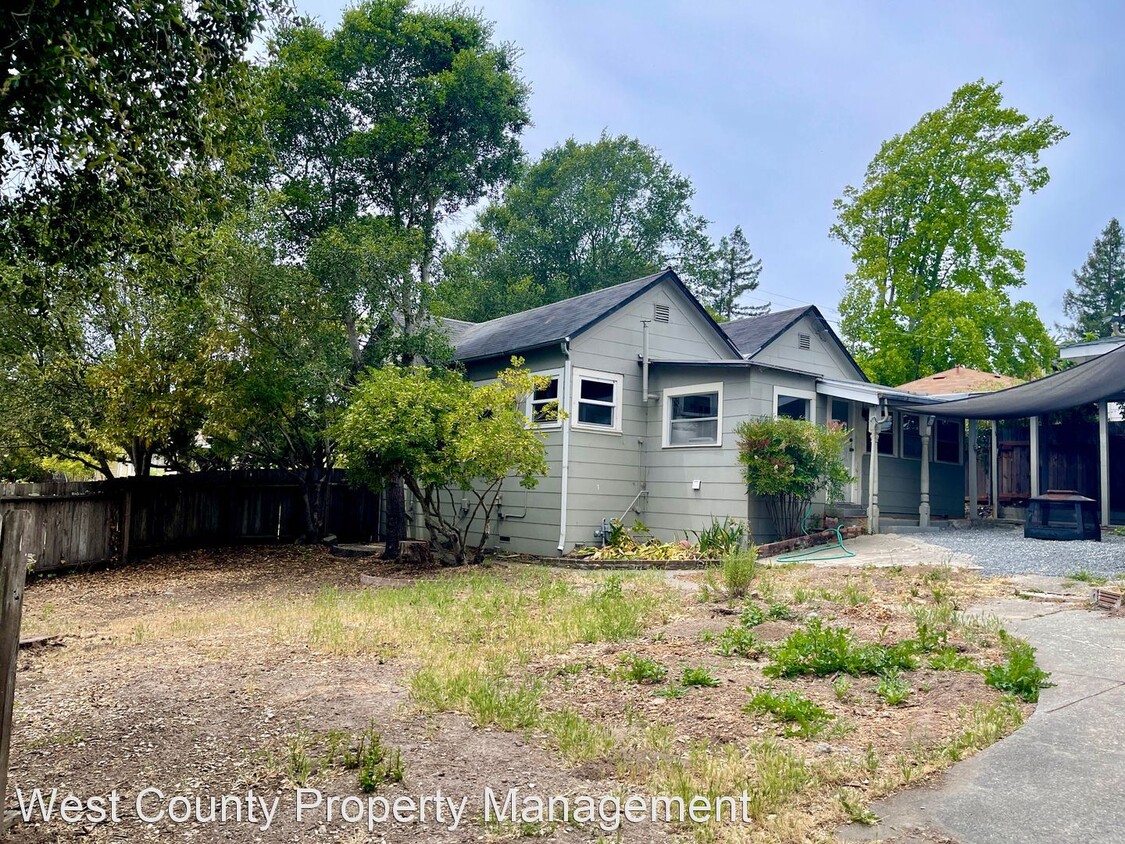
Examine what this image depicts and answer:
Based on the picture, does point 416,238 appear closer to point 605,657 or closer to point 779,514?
point 779,514

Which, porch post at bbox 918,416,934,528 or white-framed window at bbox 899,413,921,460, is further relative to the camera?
white-framed window at bbox 899,413,921,460

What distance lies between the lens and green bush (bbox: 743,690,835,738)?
4.18 m

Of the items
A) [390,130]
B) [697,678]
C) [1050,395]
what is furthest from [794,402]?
[697,678]

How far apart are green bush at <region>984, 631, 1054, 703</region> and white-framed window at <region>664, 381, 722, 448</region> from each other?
8916 millimetres

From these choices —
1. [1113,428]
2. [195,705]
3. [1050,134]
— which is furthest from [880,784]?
[1050,134]

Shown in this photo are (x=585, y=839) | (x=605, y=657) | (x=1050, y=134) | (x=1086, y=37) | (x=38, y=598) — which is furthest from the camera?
(x=1050, y=134)

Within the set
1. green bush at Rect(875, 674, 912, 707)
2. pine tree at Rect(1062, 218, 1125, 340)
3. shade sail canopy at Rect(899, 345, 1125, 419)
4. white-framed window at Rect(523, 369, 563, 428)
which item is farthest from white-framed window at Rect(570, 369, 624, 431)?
pine tree at Rect(1062, 218, 1125, 340)

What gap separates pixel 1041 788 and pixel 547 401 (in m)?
11.3

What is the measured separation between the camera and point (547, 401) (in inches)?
559

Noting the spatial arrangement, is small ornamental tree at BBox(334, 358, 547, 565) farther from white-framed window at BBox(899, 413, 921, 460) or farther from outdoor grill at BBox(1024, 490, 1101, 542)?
white-framed window at BBox(899, 413, 921, 460)

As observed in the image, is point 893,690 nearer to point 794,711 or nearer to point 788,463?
point 794,711

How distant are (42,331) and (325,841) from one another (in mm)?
12244

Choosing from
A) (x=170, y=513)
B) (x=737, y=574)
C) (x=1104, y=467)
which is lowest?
(x=737, y=574)

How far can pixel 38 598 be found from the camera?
33.4ft
